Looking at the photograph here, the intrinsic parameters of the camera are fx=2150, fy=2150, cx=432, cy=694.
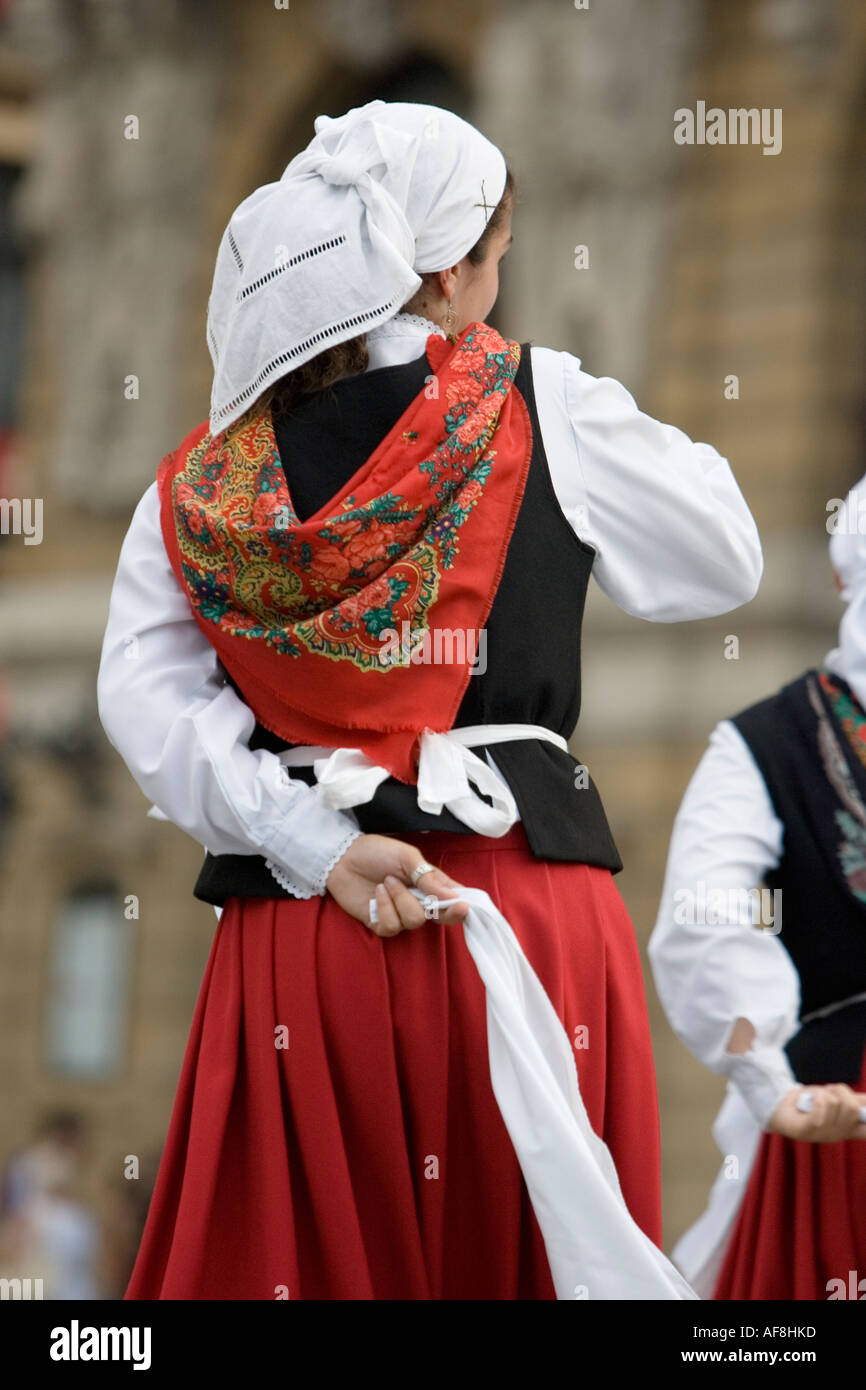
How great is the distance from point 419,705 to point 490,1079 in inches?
17.4

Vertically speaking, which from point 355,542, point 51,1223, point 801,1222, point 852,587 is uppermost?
point 852,587

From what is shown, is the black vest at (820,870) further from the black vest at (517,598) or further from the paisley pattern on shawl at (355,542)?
the paisley pattern on shawl at (355,542)

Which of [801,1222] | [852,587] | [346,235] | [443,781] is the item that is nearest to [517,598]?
[443,781]

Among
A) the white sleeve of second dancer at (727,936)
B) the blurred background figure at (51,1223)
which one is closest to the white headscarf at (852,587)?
the white sleeve of second dancer at (727,936)

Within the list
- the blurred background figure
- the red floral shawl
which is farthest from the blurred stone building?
the red floral shawl

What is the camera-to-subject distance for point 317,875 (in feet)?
8.30

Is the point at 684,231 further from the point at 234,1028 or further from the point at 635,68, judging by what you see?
the point at 234,1028

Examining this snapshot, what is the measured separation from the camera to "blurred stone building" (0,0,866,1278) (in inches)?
401

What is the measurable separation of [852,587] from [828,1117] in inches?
35.9

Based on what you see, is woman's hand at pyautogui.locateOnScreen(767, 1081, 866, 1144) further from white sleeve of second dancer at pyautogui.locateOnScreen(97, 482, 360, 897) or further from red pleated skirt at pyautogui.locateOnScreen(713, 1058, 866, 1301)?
white sleeve of second dancer at pyautogui.locateOnScreen(97, 482, 360, 897)

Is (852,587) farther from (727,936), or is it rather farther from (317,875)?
(317,875)

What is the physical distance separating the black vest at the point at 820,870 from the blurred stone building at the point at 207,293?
6.24 metres

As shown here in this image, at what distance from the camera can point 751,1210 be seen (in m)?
3.42

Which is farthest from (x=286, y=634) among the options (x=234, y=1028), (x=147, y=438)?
(x=147, y=438)
